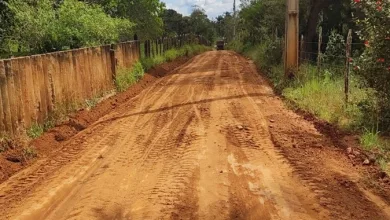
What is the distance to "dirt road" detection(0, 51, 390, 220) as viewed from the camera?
443 centimetres

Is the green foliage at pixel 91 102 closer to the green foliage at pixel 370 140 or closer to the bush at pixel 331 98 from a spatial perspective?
the bush at pixel 331 98

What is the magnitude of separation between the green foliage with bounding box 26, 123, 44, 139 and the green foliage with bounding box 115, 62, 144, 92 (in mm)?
5018

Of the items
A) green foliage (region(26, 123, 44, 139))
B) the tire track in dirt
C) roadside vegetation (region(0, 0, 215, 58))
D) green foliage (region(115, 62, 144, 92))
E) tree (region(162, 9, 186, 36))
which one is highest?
tree (region(162, 9, 186, 36))

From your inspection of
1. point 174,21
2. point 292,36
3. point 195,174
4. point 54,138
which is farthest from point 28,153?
point 174,21

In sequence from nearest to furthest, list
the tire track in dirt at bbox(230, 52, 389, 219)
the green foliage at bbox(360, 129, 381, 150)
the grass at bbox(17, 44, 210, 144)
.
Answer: the tire track in dirt at bbox(230, 52, 389, 219), the green foliage at bbox(360, 129, 381, 150), the grass at bbox(17, 44, 210, 144)

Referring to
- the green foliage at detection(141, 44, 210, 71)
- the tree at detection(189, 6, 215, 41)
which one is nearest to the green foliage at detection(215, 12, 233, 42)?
the tree at detection(189, 6, 215, 41)

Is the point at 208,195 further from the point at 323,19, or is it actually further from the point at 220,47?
the point at 220,47

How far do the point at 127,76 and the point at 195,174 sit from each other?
8.98m

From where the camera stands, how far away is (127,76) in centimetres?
1390

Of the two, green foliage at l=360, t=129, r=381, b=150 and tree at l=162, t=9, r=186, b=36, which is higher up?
tree at l=162, t=9, r=186, b=36

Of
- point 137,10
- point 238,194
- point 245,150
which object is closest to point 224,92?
point 245,150

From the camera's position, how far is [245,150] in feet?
21.2

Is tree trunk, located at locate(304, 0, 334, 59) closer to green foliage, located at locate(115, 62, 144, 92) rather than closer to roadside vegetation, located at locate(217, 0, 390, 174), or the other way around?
roadside vegetation, located at locate(217, 0, 390, 174)

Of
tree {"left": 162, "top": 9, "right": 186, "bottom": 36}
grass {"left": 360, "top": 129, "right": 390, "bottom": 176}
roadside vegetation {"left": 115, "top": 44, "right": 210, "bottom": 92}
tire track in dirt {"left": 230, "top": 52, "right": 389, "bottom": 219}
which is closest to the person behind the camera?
tire track in dirt {"left": 230, "top": 52, "right": 389, "bottom": 219}
